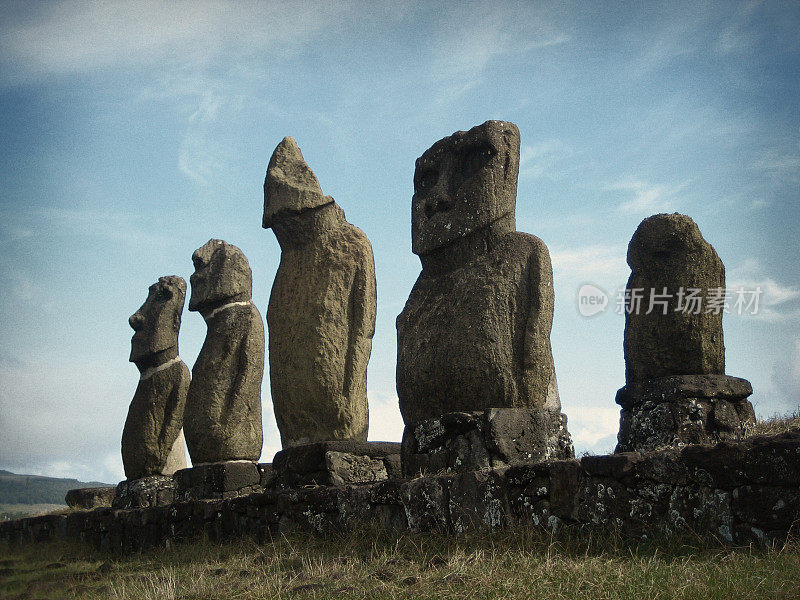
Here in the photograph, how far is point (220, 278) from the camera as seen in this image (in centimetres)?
1104

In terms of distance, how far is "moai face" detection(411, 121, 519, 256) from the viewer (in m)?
7.15

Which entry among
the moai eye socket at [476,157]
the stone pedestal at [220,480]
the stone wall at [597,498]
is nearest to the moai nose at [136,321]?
the stone pedestal at [220,480]

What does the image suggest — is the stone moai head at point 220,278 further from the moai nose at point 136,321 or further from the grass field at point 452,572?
the grass field at point 452,572

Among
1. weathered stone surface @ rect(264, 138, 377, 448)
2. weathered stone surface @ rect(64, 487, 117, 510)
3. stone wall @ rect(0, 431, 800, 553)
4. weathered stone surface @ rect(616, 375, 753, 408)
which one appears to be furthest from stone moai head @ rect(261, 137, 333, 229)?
weathered stone surface @ rect(64, 487, 117, 510)

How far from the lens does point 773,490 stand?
4359 millimetres

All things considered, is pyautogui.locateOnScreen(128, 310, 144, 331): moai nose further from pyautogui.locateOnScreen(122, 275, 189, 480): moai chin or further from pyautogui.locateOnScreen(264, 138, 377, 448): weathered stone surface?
pyautogui.locateOnScreen(264, 138, 377, 448): weathered stone surface

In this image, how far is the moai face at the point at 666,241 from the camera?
864 cm

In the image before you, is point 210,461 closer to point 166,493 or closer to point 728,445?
point 166,493

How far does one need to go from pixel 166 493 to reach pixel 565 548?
8.82 metres

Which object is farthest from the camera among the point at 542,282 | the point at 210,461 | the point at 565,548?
the point at 210,461

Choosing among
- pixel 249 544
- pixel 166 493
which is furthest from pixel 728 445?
pixel 166 493

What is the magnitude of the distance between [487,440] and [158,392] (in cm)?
820

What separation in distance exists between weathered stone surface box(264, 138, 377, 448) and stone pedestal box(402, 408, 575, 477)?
7.12ft

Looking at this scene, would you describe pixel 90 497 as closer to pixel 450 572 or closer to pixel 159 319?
pixel 159 319
